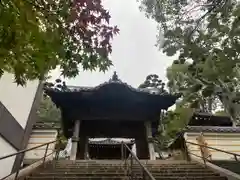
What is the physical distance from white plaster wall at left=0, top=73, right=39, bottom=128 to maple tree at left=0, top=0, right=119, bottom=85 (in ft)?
16.3

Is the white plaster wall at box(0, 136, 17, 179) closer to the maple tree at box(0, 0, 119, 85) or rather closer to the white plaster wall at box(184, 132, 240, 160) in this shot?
the maple tree at box(0, 0, 119, 85)

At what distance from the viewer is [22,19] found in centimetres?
205

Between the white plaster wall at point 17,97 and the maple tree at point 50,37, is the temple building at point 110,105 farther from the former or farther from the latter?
the maple tree at point 50,37

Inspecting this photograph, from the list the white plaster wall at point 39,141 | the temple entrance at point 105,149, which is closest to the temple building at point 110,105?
the white plaster wall at point 39,141

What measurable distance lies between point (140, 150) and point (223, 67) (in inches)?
299

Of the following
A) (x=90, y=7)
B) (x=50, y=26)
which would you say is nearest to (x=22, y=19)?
(x=50, y=26)

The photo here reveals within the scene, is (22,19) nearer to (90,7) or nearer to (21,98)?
(90,7)

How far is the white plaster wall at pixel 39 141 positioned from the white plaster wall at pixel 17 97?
1244 mm

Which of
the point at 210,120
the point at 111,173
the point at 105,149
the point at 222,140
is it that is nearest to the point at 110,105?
the point at 222,140

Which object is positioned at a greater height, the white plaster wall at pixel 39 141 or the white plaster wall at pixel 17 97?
the white plaster wall at pixel 17 97

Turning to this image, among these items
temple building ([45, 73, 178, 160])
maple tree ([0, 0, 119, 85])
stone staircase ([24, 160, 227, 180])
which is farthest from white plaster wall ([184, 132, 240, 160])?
maple tree ([0, 0, 119, 85])

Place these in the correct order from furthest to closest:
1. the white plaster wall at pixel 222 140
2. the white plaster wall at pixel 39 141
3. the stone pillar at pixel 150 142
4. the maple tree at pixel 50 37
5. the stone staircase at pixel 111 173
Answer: the white plaster wall at pixel 222 140, the white plaster wall at pixel 39 141, the stone pillar at pixel 150 142, the stone staircase at pixel 111 173, the maple tree at pixel 50 37

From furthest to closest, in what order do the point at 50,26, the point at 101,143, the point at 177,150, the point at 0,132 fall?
1. the point at 101,143
2. the point at 177,150
3. the point at 0,132
4. the point at 50,26

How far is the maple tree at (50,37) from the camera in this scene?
212 centimetres
